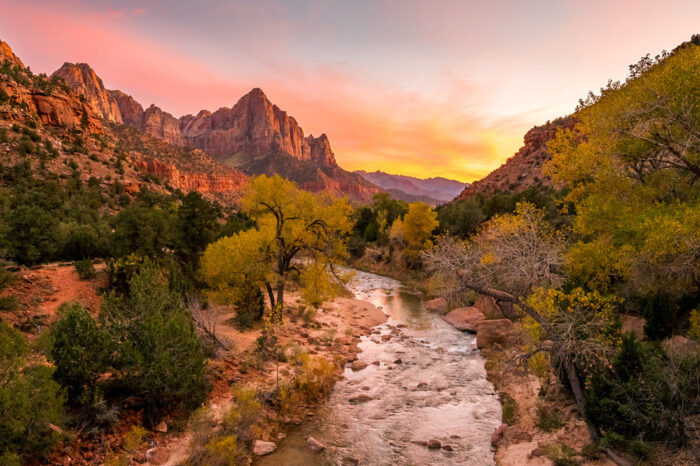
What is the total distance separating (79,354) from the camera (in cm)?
967

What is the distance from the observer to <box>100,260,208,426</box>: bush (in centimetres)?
1041

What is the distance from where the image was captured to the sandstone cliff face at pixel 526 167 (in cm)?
7615

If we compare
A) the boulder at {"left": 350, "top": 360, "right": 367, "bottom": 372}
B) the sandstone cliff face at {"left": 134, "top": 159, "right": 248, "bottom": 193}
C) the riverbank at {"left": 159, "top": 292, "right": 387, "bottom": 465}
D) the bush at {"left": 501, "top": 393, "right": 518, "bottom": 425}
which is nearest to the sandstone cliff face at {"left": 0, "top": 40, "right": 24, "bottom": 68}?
the sandstone cliff face at {"left": 134, "top": 159, "right": 248, "bottom": 193}

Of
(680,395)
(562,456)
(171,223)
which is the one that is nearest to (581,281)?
(680,395)

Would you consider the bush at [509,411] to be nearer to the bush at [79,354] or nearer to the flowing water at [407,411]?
the flowing water at [407,411]

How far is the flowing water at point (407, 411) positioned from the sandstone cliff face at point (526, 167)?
61204 mm

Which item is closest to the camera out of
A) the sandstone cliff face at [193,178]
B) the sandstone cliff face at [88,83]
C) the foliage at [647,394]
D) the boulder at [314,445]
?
the foliage at [647,394]

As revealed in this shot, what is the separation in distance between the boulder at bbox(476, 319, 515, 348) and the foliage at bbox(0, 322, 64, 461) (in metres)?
20.5

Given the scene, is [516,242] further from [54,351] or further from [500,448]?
[54,351]

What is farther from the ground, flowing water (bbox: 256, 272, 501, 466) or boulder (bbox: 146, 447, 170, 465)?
boulder (bbox: 146, 447, 170, 465)

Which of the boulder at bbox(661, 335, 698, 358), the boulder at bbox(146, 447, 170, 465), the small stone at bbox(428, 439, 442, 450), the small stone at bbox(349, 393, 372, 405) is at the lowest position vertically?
the small stone at bbox(349, 393, 372, 405)

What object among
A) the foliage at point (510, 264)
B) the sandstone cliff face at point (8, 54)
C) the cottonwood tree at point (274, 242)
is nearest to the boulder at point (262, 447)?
the foliage at point (510, 264)

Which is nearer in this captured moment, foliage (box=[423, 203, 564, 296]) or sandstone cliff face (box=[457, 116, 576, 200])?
foliage (box=[423, 203, 564, 296])

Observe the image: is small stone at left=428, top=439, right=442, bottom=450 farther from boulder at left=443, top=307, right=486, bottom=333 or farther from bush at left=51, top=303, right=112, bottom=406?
boulder at left=443, top=307, right=486, bottom=333
